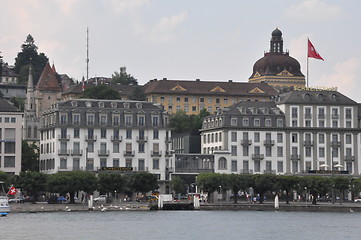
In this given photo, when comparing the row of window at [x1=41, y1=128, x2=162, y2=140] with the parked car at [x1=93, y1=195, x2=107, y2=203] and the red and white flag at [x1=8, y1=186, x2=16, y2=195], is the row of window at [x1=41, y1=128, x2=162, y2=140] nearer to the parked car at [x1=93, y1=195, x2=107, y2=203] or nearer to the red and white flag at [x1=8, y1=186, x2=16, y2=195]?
the parked car at [x1=93, y1=195, x2=107, y2=203]

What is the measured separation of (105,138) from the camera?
185 m

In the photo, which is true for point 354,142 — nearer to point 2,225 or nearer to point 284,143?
point 284,143

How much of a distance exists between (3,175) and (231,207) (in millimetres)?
35095

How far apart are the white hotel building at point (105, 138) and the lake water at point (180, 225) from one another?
2999 centimetres

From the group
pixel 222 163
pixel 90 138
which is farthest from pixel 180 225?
pixel 222 163

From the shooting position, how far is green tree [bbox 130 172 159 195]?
170 metres

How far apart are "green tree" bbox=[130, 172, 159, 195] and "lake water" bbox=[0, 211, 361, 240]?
1410 centimetres

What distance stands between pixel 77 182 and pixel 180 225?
37212 mm

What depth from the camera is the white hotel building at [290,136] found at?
192625 mm

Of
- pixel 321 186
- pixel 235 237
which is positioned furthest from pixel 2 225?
pixel 321 186

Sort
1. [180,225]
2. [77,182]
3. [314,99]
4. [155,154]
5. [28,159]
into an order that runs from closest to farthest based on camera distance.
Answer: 1. [180,225]
2. [77,182]
3. [155,154]
4. [28,159]
5. [314,99]

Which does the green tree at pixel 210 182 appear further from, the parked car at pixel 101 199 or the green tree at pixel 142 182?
the parked car at pixel 101 199

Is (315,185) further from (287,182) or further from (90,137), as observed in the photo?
(90,137)

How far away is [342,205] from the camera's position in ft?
552
